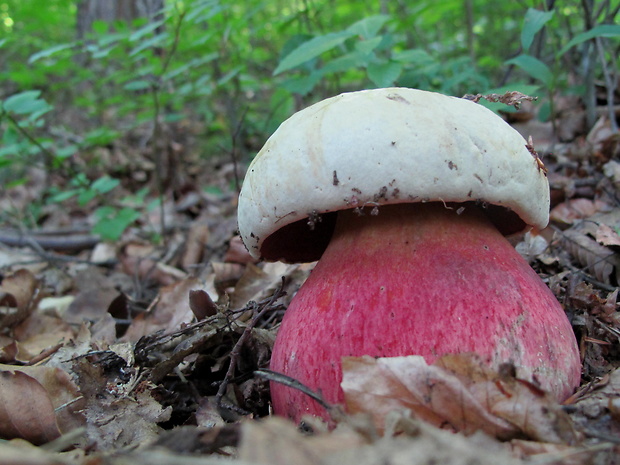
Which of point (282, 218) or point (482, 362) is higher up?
point (282, 218)

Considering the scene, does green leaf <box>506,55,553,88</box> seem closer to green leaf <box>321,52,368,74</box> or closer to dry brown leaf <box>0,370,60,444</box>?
green leaf <box>321,52,368,74</box>

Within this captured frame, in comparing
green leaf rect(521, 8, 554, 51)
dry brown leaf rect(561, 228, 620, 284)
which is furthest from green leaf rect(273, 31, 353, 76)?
dry brown leaf rect(561, 228, 620, 284)

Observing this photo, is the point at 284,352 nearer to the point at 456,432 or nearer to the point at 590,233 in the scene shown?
the point at 456,432

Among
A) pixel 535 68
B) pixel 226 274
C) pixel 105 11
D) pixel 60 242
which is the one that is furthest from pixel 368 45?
pixel 105 11

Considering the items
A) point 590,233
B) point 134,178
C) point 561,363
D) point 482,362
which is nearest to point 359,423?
point 482,362

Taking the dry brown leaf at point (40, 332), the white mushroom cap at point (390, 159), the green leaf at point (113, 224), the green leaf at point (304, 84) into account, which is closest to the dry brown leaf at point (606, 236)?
the white mushroom cap at point (390, 159)

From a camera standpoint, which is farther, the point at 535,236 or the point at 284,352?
the point at 535,236

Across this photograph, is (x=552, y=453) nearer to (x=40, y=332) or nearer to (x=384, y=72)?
(x=384, y=72)

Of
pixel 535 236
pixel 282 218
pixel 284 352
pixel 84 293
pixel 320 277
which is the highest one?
pixel 282 218
